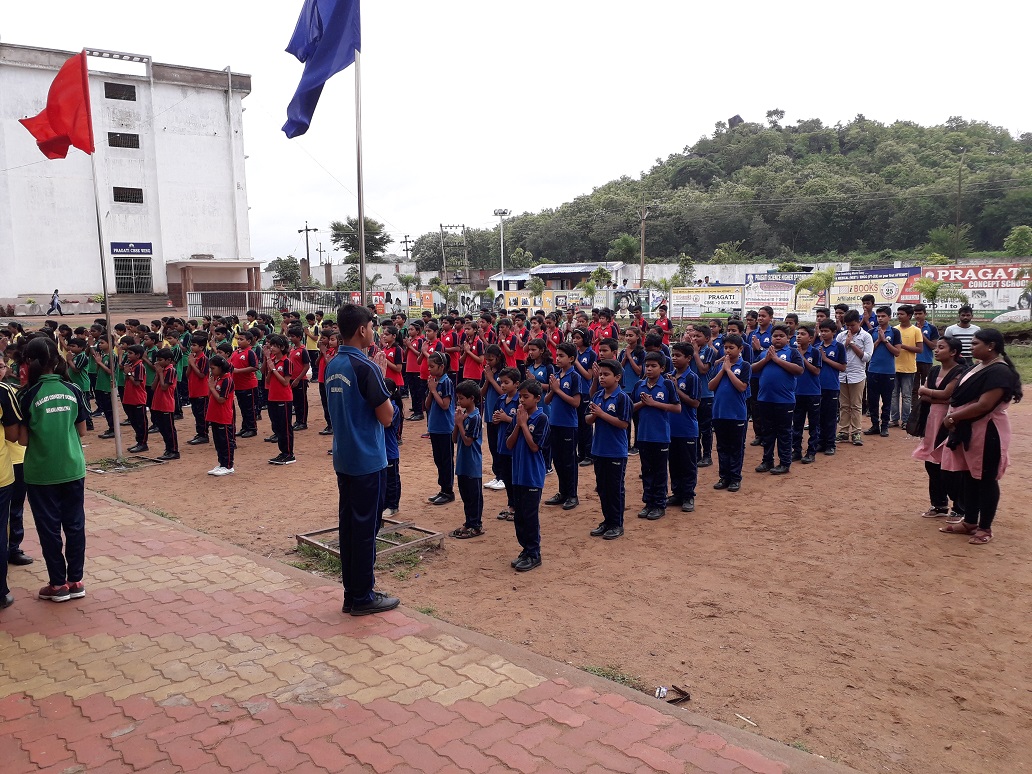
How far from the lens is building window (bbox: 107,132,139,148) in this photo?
38688mm

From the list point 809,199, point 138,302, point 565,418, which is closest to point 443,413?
point 565,418

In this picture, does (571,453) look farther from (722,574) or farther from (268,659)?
(268,659)

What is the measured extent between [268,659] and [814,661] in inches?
127

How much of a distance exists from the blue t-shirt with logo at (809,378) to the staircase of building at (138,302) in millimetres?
36213

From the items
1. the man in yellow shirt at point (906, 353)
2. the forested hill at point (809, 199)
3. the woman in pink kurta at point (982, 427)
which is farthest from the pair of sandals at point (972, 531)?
the forested hill at point (809, 199)

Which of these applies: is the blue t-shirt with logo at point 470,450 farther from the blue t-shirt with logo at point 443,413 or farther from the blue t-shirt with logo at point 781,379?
the blue t-shirt with logo at point 781,379

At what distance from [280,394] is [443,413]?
380 cm

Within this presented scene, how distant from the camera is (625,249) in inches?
2126

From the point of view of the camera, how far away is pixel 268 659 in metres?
4.19

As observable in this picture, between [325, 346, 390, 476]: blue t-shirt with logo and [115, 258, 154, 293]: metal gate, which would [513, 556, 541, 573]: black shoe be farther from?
[115, 258, 154, 293]: metal gate

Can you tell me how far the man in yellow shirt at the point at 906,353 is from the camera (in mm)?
10219

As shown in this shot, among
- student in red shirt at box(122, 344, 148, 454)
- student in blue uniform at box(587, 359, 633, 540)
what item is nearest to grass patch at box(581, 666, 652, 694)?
student in blue uniform at box(587, 359, 633, 540)

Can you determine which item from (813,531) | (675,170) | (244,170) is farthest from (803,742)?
(675,170)

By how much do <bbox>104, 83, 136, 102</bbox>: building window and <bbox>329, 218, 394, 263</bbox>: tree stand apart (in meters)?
16.1
